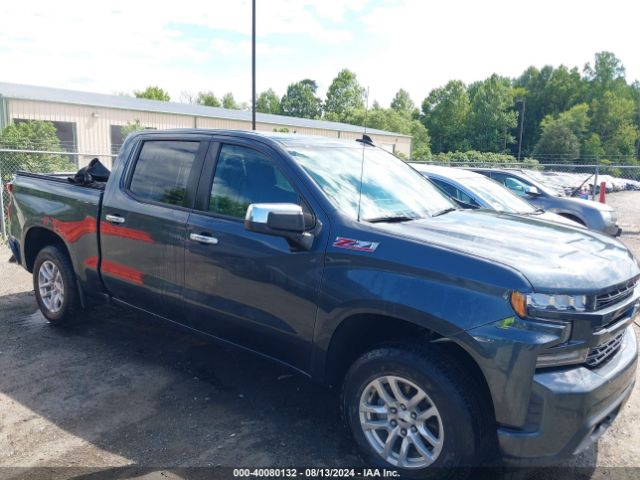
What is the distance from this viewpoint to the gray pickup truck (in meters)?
2.45

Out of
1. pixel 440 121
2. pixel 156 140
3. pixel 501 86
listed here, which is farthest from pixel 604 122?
pixel 156 140

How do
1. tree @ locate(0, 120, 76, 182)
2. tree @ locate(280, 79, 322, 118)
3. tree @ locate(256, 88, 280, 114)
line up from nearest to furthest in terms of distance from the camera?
tree @ locate(0, 120, 76, 182) < tree @ locate(280, 79, 322, 118) < tree @ locate(256, 88, 280, 114)

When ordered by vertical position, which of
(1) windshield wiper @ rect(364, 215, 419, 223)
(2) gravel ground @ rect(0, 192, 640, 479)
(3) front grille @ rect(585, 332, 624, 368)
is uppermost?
(1) windshield wiper @ rect(364, 215, 419, 223)

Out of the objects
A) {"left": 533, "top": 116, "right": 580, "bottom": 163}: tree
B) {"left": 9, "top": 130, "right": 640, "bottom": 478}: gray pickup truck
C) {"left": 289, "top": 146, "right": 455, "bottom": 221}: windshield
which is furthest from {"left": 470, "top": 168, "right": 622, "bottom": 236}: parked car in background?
{"left": 533, "top": 116, "right": 580, "bottom": 163}: tree

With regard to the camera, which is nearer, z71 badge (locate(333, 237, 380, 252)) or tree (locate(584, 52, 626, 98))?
z71 badge (locate(333, 237, 380, 252))

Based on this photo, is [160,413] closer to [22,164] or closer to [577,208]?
[577,208]

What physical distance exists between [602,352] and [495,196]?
5.35 meters

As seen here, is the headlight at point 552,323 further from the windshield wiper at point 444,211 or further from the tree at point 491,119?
the tree at point 491,119

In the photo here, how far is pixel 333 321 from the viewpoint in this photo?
3000 mm

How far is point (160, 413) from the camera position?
3643 millimetres

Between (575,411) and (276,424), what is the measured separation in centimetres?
192

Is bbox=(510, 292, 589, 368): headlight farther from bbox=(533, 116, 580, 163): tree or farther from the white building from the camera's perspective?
bbox=(533, 116, 580, 163): tree

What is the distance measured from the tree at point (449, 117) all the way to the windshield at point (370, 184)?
3360 inches

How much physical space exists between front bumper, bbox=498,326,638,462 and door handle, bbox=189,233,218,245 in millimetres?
2112
